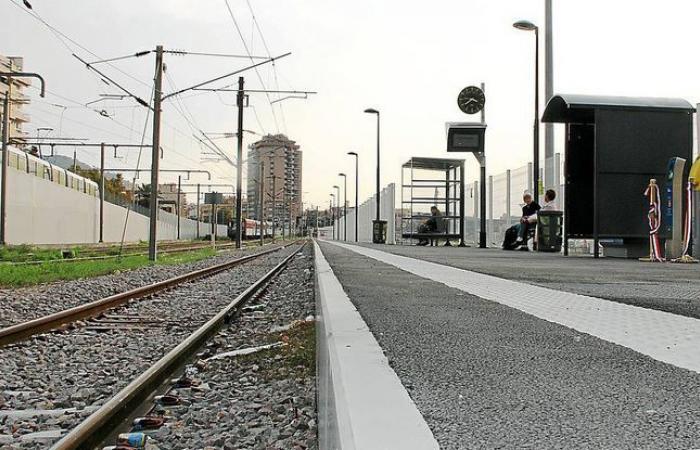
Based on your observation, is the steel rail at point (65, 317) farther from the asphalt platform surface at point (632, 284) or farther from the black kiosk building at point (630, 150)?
the black kiosk building at point (630, 150)

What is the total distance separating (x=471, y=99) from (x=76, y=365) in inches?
982

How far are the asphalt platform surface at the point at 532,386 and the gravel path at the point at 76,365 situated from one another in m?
2.03

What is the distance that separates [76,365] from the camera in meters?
6.30

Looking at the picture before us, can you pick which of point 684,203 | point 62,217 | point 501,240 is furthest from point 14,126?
point 684,203

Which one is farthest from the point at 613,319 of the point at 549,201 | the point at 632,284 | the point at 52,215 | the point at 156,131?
the point at 52,215

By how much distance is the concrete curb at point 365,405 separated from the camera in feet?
7.73

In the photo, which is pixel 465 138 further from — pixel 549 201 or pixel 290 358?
pixel 290 358

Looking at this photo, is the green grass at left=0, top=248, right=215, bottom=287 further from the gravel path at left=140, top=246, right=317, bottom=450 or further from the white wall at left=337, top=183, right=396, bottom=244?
the white wall at left=337, top=183, right=396, bottom=244

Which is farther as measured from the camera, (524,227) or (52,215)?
(52,215)

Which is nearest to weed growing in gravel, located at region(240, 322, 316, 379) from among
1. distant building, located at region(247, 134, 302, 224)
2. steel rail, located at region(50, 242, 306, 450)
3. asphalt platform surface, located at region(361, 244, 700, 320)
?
steel rail, located at region(50, 242, 306, 450)

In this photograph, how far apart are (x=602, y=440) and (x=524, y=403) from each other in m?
0.55

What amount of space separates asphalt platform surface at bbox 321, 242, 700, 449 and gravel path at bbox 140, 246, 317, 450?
644mm

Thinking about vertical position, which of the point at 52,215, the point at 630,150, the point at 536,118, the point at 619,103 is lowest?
the point at 52,215

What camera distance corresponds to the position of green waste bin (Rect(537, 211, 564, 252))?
21422 millimetres
